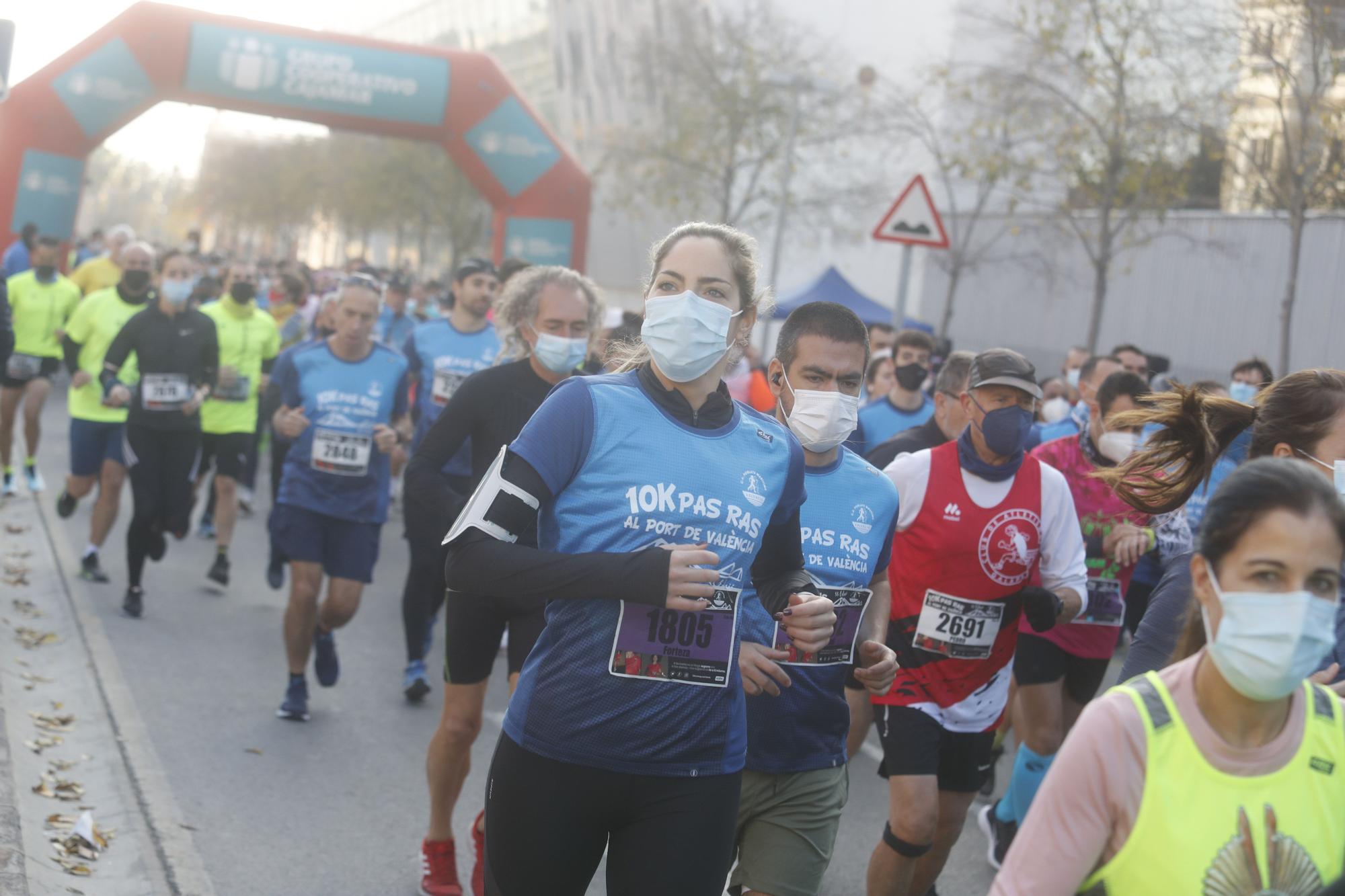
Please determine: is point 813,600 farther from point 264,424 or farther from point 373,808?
point 264,424

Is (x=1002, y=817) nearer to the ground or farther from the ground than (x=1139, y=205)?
nearer to the ground

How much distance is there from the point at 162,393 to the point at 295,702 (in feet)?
9.87

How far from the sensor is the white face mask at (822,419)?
13.2ft

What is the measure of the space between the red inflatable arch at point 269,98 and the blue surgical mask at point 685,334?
731 inches

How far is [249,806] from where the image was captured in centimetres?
589

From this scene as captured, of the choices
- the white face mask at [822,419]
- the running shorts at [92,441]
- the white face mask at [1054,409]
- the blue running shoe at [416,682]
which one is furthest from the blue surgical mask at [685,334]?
the white face mask at [1054,409]

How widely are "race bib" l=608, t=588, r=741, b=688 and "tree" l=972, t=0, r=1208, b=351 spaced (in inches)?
628

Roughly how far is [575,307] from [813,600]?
8.51 feet

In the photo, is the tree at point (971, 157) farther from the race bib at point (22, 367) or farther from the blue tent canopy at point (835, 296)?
the race bib at point (22, 367)

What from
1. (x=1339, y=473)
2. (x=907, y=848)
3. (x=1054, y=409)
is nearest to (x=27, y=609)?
(x=907, y=848)

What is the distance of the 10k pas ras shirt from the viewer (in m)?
7.22

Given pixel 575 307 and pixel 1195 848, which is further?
pixel 575 307

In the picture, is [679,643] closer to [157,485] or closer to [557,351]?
[557,351]

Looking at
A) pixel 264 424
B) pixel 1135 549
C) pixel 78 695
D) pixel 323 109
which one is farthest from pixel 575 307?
pixel 323 109
